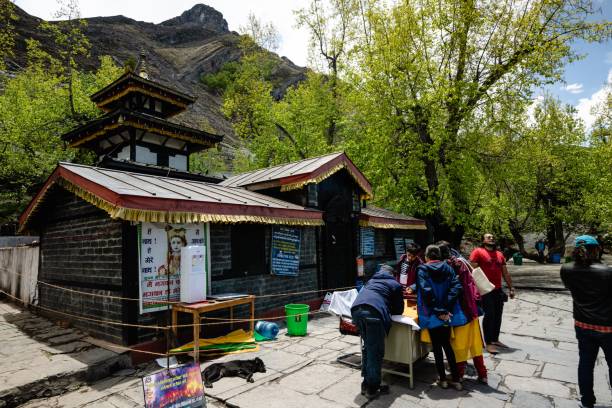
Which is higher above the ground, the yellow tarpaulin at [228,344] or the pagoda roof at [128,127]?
the pagoda roof at [128,127]

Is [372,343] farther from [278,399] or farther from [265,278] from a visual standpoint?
[265,278]

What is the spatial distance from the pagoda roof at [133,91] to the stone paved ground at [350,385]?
1387 centimetres

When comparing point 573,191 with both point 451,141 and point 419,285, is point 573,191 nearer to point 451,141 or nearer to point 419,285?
point 451,141

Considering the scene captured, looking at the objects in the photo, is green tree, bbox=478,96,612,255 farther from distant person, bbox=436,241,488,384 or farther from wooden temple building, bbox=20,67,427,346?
distant person, bbox=436,241,488,384

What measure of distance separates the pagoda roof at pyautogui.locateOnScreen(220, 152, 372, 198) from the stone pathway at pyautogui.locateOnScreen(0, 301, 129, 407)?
19.6 ft

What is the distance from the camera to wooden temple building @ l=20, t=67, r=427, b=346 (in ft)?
19.9

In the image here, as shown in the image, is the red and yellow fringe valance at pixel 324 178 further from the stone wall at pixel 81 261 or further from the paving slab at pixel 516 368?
the paving slab at pixel 516 368

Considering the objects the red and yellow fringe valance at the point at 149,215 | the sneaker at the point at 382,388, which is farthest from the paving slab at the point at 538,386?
the red and yellow fringe valance at the point at 149,215

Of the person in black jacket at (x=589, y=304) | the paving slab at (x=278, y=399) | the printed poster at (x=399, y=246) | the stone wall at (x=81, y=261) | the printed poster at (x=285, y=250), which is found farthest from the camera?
the printed poster at (x=399, y=246)

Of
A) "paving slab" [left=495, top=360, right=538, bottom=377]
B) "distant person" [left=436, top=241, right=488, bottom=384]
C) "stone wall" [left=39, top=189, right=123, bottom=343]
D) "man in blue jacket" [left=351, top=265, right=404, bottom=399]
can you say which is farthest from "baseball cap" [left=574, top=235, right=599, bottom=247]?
"stone wall" [left=39, top=189, right=123, bottom=343]

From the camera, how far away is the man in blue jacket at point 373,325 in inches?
174

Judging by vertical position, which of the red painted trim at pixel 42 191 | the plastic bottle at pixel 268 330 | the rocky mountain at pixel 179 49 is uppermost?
the rocky mountain at pixel 179 49

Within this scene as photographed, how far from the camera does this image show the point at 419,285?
471cm

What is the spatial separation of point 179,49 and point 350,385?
312 ft
